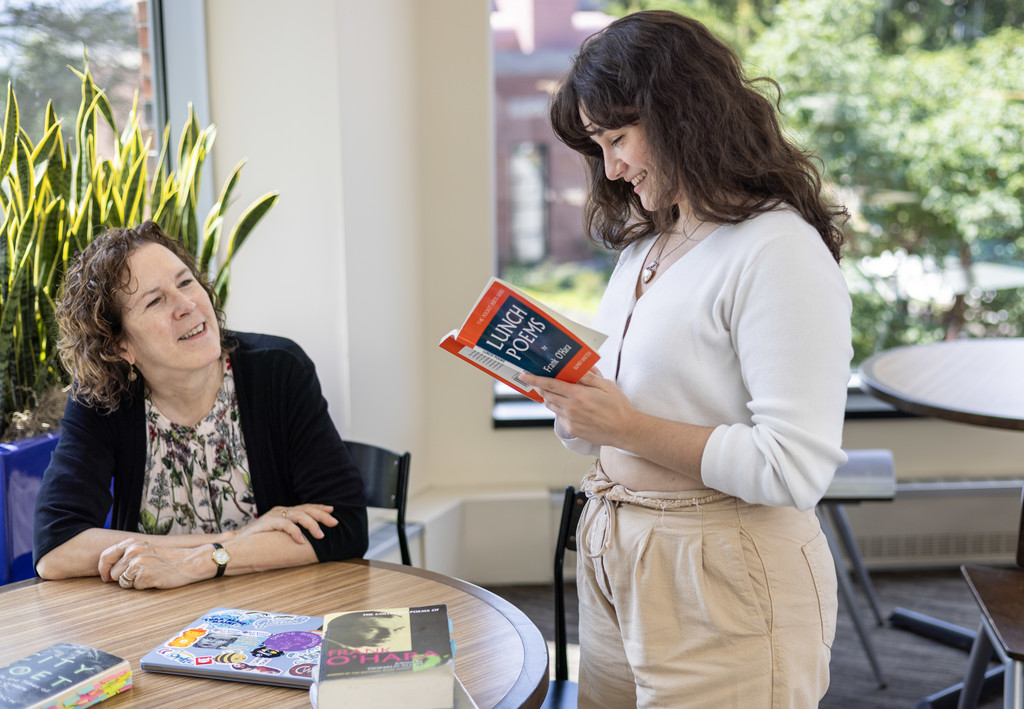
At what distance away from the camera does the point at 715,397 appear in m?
1.32

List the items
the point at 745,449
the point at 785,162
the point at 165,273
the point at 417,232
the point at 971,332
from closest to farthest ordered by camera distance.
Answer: the point at 745,449 < the point at 785,162 < the point at 165,273 < the point at 417,232 < the point at 971,332

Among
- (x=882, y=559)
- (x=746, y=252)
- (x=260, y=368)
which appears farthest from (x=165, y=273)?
(x=882, y=559)

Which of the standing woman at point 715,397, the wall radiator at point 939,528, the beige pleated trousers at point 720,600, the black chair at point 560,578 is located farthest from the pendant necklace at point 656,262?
the wall radiator at point 939,528

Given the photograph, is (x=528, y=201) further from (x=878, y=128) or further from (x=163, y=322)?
(x=163, y=322)

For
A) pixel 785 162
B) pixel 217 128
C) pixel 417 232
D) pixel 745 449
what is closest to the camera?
pixel 745 449

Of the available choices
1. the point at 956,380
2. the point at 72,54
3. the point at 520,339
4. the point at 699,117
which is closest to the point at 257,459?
the point at 520,339

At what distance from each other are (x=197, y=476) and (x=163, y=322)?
341 millimetres

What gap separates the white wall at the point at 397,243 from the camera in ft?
9.30

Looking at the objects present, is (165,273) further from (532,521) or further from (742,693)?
(532,521)

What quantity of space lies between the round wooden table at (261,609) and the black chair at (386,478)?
0.36 metres

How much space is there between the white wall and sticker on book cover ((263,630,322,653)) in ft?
5.30

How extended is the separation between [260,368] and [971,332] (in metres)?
3.40

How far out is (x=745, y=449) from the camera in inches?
48.6

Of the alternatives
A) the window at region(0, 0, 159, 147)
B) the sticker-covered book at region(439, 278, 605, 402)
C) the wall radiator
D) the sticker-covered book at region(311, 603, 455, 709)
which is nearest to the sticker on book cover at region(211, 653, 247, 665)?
the sticker-covered book at region(311, 603, 455, 709)
